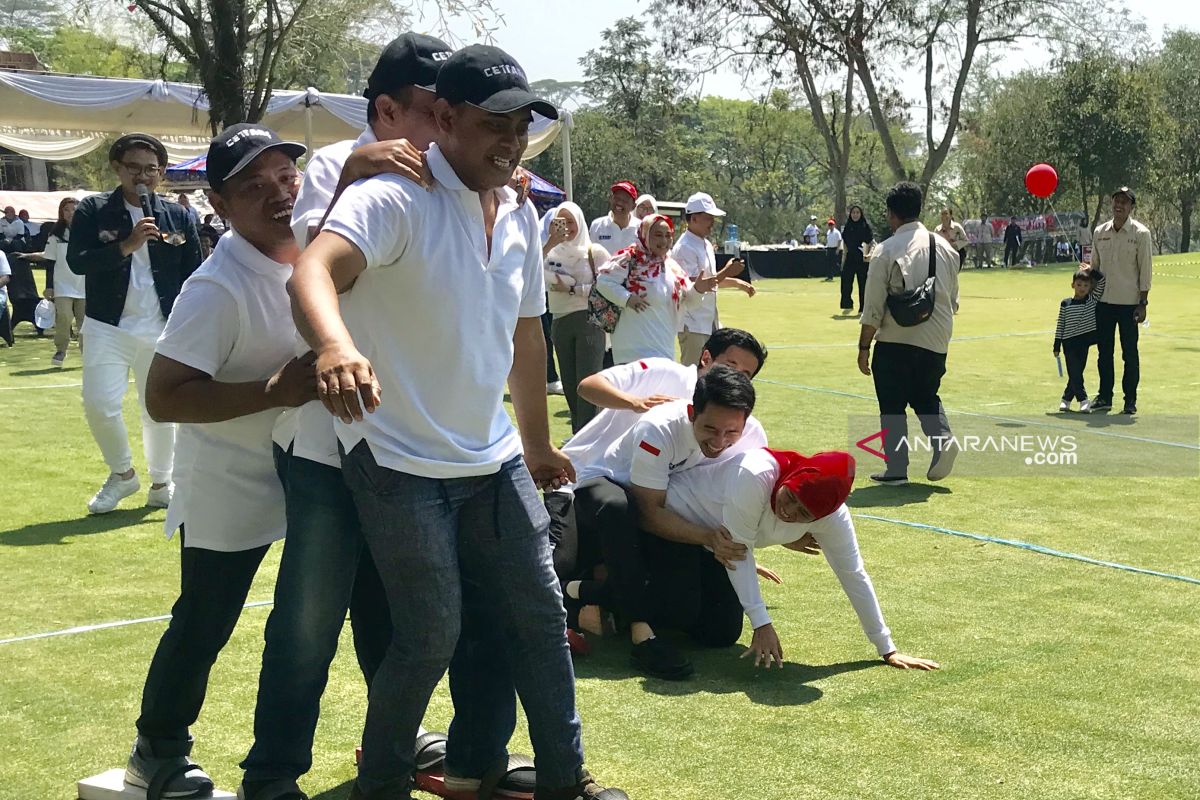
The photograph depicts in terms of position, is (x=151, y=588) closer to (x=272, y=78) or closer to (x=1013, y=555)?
(x=1013, y=555)

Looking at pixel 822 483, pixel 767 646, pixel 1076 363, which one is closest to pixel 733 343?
pixel 822 483

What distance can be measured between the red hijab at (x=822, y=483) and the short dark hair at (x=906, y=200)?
15.2 ft

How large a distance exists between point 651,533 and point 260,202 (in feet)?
7.15

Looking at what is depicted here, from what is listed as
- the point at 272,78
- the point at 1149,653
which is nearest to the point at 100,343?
the point at 1149,653

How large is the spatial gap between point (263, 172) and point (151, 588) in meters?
3.02

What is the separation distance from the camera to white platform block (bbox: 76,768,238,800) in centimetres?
347

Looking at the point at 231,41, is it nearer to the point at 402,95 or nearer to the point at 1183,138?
the point at 402,95

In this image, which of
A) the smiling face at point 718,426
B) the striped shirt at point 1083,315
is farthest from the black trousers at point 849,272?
the smiling face at point 718,426

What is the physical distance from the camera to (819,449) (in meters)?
9.76

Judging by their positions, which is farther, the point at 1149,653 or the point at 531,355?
the point at 1149,653

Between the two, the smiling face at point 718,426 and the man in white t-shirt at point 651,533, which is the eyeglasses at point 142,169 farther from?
the smiling face at point 718,426

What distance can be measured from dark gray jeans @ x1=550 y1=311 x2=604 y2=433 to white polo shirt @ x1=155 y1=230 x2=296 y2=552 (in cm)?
638

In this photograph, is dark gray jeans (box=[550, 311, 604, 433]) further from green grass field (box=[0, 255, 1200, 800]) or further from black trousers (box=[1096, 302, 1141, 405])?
black trousers (box=[1096, 302, 1141, 405])

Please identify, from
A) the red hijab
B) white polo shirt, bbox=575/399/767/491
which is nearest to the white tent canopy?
white polo shirt, bbox=575/399/767/491
